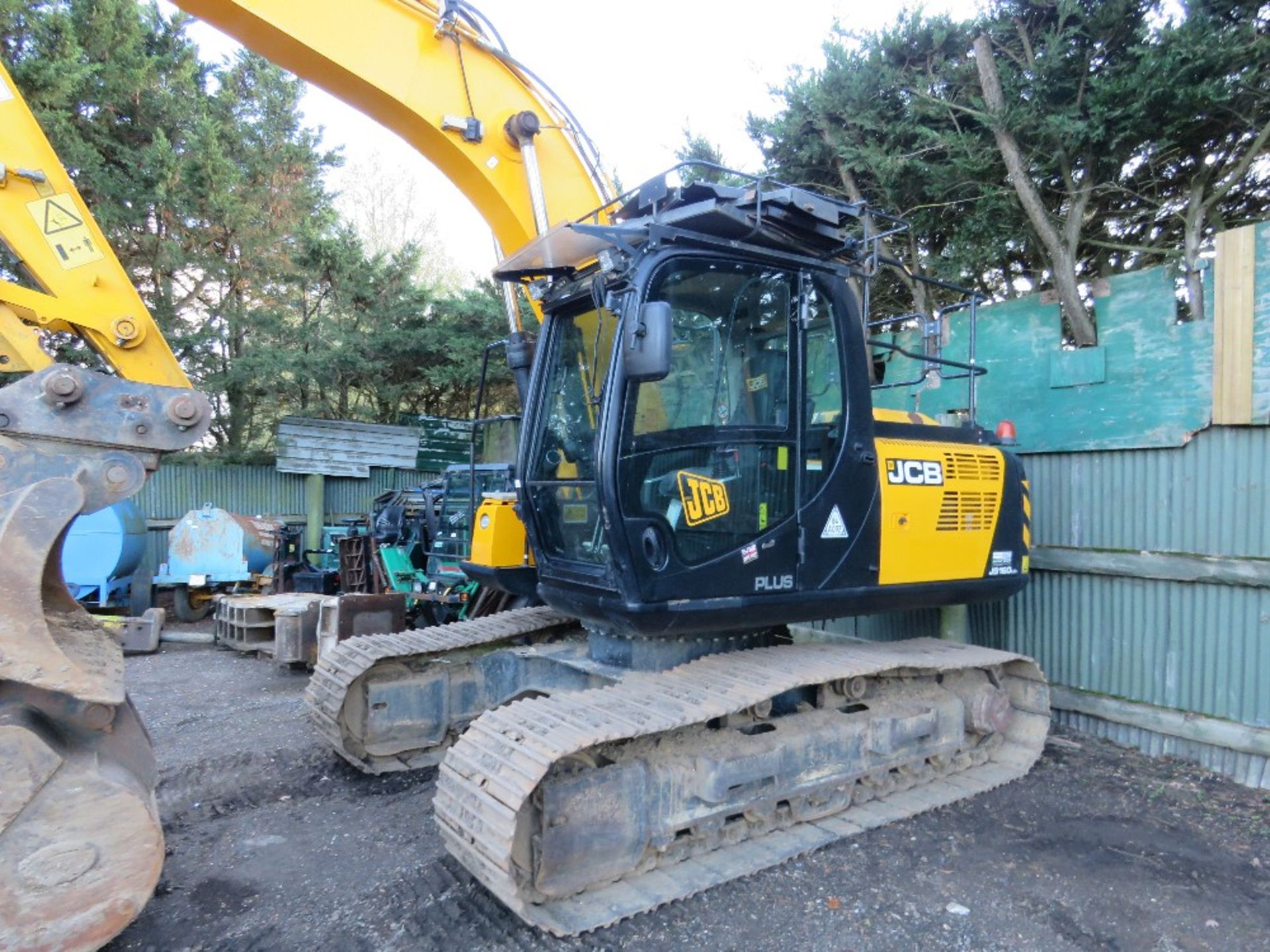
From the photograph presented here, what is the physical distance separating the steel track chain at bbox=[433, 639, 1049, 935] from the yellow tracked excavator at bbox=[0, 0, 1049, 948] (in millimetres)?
17

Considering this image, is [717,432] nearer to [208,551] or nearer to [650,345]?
[650,345]

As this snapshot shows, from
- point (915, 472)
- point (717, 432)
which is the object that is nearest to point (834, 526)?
point (915, 472)

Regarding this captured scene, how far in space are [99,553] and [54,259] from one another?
258 inches

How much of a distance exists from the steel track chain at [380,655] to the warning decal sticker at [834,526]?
1429 millimetres

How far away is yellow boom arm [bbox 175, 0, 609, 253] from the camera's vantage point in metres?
4.26

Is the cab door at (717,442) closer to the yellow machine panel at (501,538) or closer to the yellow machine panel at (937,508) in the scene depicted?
the yellow machine panel at (937,508)

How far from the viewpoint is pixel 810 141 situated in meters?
8.12

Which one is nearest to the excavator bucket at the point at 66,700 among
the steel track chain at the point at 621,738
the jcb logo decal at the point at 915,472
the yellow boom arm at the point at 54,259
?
the steel track chain at the point at 621,738

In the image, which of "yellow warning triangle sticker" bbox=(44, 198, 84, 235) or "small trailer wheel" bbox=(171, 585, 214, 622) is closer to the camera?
"yellow warning triangle sticker" bbox=(44, 198, 84, 235)

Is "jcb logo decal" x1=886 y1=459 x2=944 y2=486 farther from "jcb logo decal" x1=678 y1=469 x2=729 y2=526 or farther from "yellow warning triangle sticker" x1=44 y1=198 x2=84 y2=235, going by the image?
"yellow warning triangle sticker" x1=44 y1=198 x2=84 y2=235

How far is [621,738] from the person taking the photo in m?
3.26

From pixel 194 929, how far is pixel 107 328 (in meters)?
2.71

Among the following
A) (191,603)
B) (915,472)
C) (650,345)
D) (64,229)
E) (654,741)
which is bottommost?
(191,603)

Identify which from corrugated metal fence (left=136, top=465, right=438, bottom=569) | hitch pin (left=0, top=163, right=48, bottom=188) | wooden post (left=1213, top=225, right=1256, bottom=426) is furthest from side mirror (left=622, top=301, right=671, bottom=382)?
corrugated metal fence (left=136, top=465, right=438, bottom=569)
